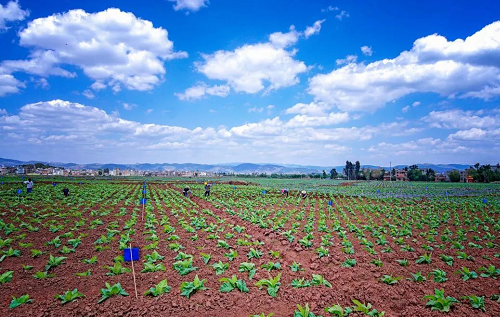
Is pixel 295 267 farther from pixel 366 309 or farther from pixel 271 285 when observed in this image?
pixel 366 309

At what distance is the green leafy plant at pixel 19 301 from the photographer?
Result: 5.35 m

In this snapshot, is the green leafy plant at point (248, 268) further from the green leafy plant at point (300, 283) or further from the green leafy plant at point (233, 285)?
the green leafy plant at point (300, 283)

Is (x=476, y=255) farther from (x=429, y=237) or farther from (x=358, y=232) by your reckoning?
(x=358, y=232)

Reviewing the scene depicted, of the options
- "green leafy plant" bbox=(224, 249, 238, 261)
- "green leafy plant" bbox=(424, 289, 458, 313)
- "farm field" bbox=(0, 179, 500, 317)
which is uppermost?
"green leafy plant" bbox=(424, 289, 458, 313)

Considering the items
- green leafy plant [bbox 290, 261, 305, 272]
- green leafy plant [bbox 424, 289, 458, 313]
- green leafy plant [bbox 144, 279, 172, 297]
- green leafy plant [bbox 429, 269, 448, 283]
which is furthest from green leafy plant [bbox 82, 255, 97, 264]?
green leafy plant [bbox 429, 269, 448, 283]

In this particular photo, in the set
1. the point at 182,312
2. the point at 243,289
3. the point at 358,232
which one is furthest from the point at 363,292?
the point at 358,232

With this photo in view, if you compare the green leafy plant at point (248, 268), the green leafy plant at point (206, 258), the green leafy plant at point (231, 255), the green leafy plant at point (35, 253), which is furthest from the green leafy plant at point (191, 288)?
the green leafy plant at point (35, 253)

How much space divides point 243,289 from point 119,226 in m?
9.02

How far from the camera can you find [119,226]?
13.0 metres

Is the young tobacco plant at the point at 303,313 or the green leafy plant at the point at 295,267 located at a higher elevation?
the young tobacco plant at the point at 303,313

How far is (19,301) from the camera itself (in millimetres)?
5457

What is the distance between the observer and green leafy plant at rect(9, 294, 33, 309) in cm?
535

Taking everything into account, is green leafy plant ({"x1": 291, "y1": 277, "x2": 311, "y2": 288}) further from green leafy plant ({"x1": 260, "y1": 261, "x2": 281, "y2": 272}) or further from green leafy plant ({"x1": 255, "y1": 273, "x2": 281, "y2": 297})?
green leafy plant ({"x1": 260, "y1": 261, "x2": 281, "y2": 272})

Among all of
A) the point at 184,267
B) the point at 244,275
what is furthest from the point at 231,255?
the point at 184,267
